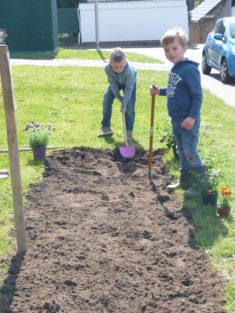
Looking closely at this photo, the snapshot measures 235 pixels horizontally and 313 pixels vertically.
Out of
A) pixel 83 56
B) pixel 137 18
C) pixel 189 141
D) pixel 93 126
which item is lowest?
pixel 137 18

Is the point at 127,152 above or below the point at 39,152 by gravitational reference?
below

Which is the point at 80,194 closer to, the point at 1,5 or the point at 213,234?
the point at 213,234

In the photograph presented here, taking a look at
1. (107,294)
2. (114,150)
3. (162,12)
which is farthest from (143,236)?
(162,12)

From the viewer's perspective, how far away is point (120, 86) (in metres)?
7.79

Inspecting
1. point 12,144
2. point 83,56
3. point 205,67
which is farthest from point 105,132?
point 83,56

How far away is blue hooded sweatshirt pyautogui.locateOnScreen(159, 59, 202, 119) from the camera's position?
206 inches

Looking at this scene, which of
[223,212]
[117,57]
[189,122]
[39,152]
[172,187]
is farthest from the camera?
[117,57]

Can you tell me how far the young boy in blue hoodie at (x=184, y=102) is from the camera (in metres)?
5.20

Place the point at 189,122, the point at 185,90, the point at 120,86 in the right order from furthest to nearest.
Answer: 1. the point at 120,86
2. the point at 185,90
3. the point at 189,122

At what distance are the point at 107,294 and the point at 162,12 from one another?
29659 mm

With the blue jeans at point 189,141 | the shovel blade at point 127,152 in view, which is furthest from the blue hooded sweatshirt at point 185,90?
the shovel blade at point 127,152

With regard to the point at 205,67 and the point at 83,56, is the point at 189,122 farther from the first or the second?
the point at 83,56

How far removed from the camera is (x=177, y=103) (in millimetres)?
5410

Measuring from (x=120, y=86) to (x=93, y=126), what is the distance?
1232 millimetres
